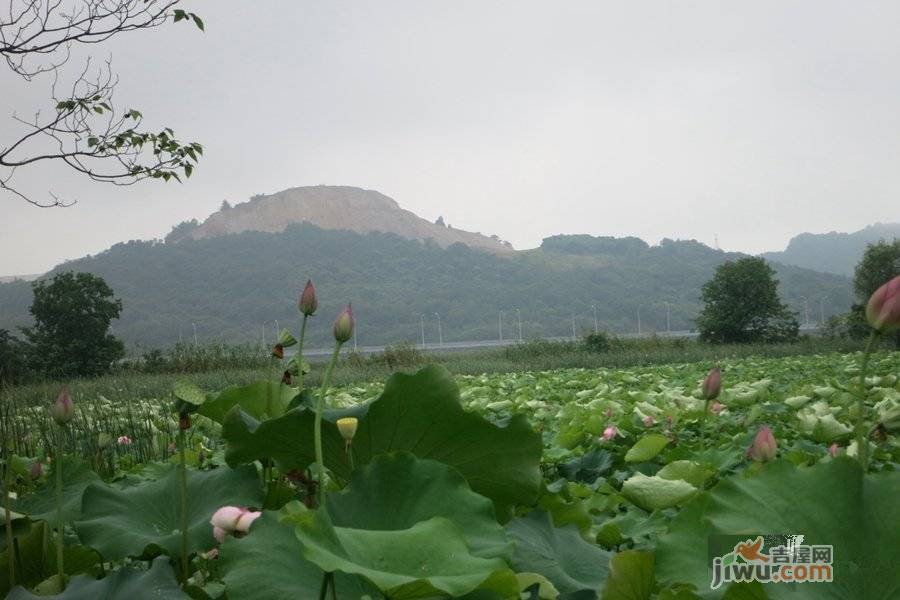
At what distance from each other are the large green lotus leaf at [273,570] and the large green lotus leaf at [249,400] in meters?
0.46

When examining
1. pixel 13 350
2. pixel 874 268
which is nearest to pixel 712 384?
pixel 13 350

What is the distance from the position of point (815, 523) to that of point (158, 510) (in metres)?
0.76

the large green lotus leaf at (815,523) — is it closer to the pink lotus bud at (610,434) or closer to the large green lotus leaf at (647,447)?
the large green lotus leaf at (647,447)

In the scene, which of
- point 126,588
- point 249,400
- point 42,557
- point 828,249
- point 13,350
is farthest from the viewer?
point 828,249

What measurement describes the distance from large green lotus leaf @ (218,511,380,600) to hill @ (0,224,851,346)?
6469cm

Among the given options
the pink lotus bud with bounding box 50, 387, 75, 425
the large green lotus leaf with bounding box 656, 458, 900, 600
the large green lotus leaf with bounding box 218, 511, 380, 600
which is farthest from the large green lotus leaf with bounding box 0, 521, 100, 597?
the large green lotus leaf with bounding box 656, 458, 900, 600

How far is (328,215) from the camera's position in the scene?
5032 inches

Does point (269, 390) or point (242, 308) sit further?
point (242, 308)

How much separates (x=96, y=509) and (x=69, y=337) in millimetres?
21355

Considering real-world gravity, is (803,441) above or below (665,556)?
below

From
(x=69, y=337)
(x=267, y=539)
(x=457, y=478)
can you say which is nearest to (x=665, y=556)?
(x=457, y=478)

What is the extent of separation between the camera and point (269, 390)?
1.06 metres

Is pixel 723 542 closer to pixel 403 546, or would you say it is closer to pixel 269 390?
pixel 403 546

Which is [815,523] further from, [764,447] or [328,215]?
[328,215]
